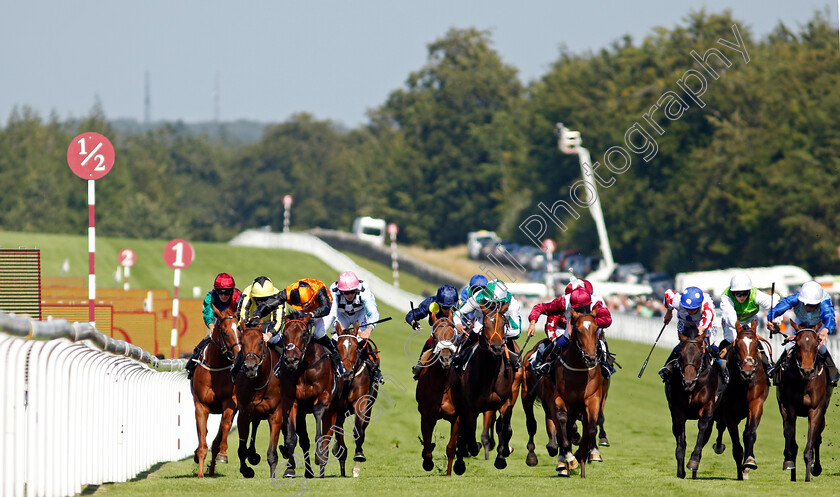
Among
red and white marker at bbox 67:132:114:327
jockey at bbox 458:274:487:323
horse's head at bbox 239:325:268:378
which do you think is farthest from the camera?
red and white marker at bbox 67:132:114:327

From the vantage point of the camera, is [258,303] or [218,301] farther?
[218,301]

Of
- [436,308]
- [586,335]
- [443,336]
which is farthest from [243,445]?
[586,335]

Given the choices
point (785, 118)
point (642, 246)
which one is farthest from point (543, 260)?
point (785, 118)

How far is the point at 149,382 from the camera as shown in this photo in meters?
13.7

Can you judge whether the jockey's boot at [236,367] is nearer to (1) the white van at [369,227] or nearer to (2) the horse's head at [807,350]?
(2) the horse's head at [807,350]

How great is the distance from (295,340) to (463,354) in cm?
181

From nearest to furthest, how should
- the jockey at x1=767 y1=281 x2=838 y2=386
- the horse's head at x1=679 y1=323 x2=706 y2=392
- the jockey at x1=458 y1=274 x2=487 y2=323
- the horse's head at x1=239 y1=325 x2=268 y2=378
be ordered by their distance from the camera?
1. the horse's head at x1=239 y1=325 x2=268 y2=378
2. the horse's head at x1=679 y1=323 x2=706 y2=392
3. the jockey at x1=767 y1=281 x2=838 y2=386
4. the jockey at x1=458 y1=274 x2=487 y2=323

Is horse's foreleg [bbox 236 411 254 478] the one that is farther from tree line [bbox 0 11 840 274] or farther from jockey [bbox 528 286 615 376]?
tree line [bbox 0 11 840 274]

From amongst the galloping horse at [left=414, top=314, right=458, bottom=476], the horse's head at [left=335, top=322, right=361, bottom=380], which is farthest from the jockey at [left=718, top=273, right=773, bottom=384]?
the horse's head at [left=335, top=322, right=361, bottom=380]

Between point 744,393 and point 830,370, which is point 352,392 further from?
point 830,370

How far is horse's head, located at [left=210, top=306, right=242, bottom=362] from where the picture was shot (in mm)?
12820

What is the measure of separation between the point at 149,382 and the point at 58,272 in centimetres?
4326

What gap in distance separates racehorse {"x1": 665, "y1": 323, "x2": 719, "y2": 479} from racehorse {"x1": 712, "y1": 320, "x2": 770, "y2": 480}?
0.35 meters

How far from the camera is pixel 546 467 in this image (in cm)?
1529
